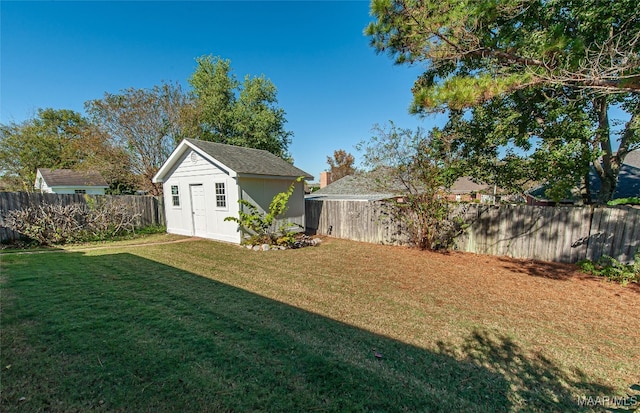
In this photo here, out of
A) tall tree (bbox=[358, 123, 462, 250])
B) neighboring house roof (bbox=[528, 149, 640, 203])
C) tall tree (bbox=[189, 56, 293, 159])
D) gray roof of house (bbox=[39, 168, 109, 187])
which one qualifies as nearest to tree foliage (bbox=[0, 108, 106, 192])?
gray roof of house (bbox=[39, 168, 109, 187])

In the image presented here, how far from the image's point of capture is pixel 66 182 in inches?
934

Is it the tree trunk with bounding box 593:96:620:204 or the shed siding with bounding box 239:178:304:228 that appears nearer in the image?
the tree trunk with bounding box 593:96:620:204

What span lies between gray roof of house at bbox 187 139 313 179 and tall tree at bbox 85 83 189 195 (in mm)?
8255

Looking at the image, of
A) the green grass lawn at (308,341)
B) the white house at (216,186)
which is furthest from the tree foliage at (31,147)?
the green grass lawn at (308,341)

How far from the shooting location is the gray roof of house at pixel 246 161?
30.3 ft

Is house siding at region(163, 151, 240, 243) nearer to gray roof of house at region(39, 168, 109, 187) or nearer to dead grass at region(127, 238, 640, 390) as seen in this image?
dead grass at region(127, 238, 640, 390)

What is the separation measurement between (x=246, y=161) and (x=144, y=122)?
33.8ft

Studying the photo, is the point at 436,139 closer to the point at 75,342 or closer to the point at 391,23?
the point at 391,23

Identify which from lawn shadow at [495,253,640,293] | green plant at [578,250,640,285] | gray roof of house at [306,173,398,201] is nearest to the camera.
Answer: green plant at [578,250,640,285]

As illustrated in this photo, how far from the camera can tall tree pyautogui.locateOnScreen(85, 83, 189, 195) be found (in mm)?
15281

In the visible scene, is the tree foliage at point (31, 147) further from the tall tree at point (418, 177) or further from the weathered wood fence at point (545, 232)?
the weathered wood fence at point (545, 232)

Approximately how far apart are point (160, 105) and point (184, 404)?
18.6 m

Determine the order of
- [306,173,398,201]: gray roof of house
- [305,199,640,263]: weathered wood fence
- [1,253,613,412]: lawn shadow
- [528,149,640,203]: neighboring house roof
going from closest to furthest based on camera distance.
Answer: [1,253,613,412]: lawn shadow, [305,199,640,263]: weathered wood fence, [306,173,398,201]: gray roof of house, [528,149,640,203]: neighboring house roof

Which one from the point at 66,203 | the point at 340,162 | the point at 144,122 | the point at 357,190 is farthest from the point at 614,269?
the point at 340,162
